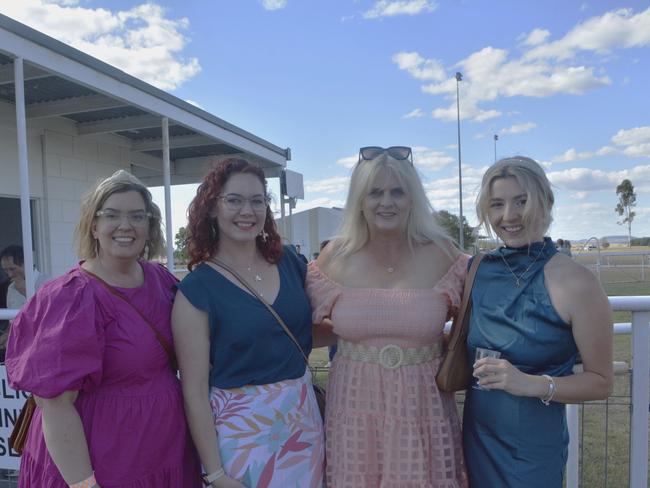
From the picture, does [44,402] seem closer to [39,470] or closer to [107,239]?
[39,470]

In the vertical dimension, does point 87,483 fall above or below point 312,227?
below

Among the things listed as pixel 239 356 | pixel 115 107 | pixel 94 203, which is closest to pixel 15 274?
pixel 115 107

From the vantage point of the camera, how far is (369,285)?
89.3 inches

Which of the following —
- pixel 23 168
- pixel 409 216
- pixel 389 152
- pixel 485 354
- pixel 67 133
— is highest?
pixel 67 133

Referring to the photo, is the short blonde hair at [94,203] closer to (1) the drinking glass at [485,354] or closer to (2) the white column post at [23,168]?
(1) the drinking glass at [485,354]

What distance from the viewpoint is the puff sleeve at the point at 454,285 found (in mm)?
2186

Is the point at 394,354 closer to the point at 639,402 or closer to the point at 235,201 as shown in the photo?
the point at 235,201

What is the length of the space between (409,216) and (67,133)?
23.5 ft

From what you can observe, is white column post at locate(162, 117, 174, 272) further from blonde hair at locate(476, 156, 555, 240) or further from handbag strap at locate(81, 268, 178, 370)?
blonde hair at locate(476, 156, 555, 240)

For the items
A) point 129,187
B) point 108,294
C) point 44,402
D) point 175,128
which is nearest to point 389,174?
point 129,187

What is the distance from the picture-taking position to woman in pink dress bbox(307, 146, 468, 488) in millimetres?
2109

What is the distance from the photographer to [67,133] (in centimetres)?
777

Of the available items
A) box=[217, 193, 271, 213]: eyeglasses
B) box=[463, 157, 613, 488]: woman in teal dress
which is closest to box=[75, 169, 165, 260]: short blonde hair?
box=[217, 193, 271, 213]: eyeglasses

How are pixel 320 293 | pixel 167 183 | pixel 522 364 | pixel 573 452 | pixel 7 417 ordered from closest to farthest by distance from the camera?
pixel 522 364, pixel 320 293, pixel 573 452, pixel 7 417, pixel 167 183
